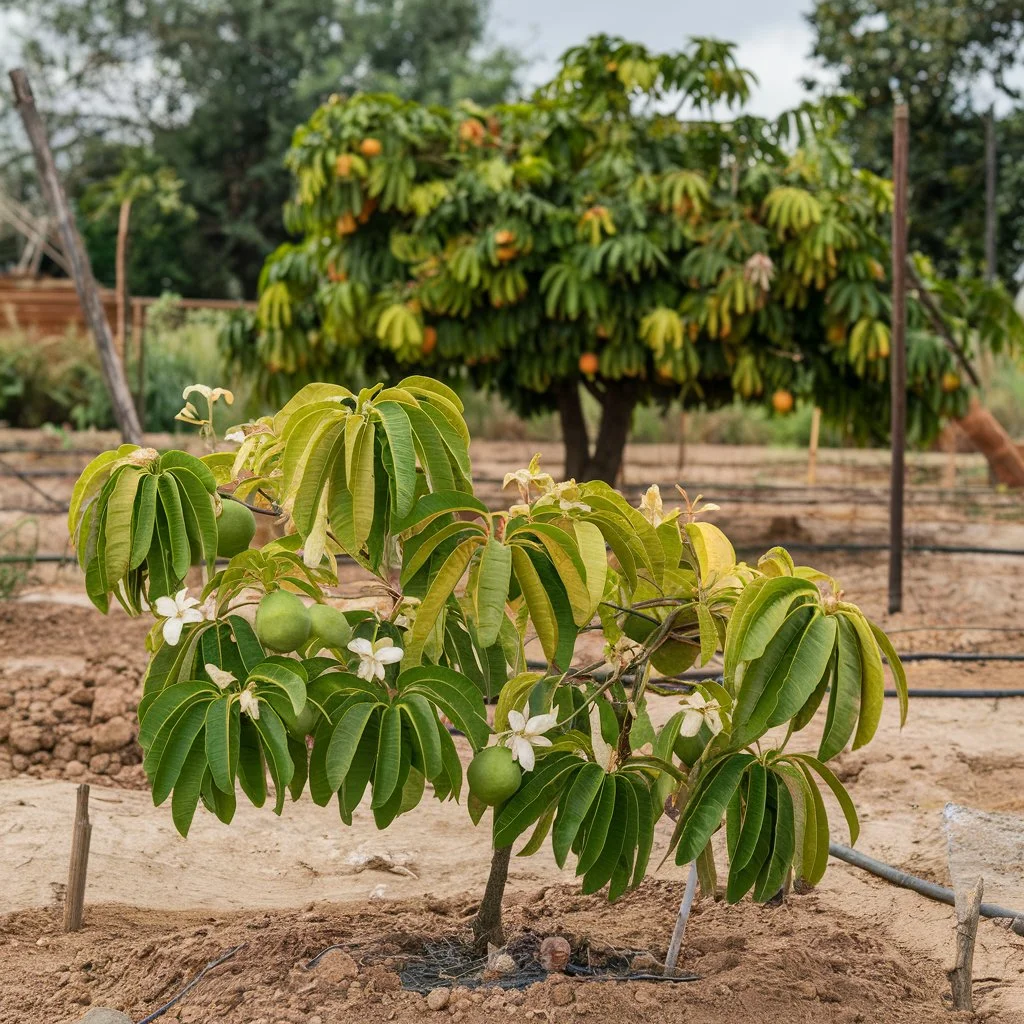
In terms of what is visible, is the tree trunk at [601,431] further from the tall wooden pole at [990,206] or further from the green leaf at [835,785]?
the tall wooden pole at [990,206]

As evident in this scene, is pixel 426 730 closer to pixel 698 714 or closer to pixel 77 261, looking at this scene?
pixel 698 714

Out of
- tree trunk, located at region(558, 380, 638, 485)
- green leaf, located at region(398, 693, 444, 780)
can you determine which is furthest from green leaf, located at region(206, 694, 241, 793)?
tree trunk, located at region(558, 380, 638, 485)

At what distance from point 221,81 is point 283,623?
2025 centimetres

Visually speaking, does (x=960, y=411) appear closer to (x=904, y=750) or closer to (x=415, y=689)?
(x=904, y=750)

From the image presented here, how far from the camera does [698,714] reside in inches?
66.0

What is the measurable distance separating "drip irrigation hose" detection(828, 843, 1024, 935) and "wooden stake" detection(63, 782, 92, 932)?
52.3 inches

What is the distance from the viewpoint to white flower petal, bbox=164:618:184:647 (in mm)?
1606

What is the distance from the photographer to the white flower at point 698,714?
166 cm

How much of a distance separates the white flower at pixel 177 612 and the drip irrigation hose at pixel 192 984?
22.5 inches

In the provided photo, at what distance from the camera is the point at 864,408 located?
21.8 feet

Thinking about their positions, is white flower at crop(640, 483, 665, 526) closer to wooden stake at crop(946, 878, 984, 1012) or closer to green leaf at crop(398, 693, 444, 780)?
green leaf at crop(398, 693, 444, 780)

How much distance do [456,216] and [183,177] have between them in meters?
14.7

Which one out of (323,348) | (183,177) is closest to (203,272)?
(183,177)

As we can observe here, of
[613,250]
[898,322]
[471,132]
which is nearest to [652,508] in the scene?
[898,322]
